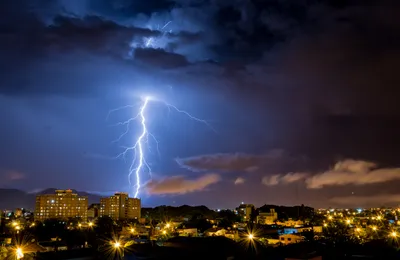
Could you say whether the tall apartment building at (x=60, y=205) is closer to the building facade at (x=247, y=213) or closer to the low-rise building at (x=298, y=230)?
the building facade at (x=247, y=213)

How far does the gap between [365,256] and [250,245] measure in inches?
245

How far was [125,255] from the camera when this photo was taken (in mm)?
17766

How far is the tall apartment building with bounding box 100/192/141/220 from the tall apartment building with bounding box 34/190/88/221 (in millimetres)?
5087

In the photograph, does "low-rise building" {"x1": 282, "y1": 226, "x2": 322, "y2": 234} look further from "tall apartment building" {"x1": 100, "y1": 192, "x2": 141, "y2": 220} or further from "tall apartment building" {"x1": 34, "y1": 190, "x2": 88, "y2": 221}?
"tall apartment building" {"x1": 34, "y1": 190, "x2": 88, "y2": 221}

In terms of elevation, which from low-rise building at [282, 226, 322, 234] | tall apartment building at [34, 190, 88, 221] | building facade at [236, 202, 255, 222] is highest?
tall apartment building at [34, 190, 88, 221]

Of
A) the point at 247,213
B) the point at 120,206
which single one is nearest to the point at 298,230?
the point at 247,213

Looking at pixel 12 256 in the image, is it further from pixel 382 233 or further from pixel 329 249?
pixel 382 233

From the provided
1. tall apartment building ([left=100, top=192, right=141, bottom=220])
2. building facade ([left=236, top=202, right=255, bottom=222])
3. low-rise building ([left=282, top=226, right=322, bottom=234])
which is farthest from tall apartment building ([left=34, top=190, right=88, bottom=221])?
low-rise building ([left=282, top=226, right=322, bottom=234])

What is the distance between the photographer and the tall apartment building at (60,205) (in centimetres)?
9069

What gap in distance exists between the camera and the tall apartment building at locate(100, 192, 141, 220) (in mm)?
96500

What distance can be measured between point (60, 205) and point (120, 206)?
14185 mm

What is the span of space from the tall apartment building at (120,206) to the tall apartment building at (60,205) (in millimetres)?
5087

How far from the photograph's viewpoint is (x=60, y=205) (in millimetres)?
92625

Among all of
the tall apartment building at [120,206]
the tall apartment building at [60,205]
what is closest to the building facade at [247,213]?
the tall apartment building at [120,206]
